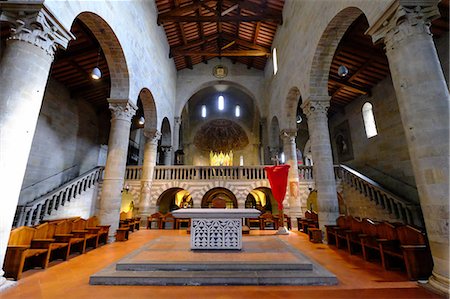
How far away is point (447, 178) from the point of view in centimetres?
302

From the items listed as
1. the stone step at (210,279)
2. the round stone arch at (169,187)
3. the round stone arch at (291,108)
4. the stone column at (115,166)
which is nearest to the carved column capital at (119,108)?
the stone column at (115,166)

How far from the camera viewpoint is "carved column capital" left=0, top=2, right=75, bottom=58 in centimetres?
358

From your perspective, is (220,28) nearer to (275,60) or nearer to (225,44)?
(225,44)

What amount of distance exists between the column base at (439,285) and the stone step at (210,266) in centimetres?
156

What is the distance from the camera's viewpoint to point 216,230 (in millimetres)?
4707

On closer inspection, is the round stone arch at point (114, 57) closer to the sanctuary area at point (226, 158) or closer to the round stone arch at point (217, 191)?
the sanctuary area at point (226, 158)

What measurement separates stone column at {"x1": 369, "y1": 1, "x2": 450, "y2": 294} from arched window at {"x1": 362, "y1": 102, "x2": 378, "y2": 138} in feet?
29.5

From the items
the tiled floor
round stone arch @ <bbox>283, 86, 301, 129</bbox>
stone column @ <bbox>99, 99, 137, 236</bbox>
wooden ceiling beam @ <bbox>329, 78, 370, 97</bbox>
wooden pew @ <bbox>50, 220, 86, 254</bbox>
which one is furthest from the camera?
wooden ceiling beam @ <bbox>329, 78, 370, 97</bbox>

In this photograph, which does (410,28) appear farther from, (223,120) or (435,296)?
(223,120)

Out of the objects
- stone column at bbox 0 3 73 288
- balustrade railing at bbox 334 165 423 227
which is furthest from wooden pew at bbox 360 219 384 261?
stone column at bbox 0 3 73 288

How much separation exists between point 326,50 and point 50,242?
29.1 feet

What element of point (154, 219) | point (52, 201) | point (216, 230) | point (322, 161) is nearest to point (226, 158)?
point (154, 219)

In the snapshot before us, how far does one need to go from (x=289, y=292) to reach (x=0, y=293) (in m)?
3.99

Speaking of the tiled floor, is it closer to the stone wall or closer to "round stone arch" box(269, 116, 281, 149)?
the stone wall
